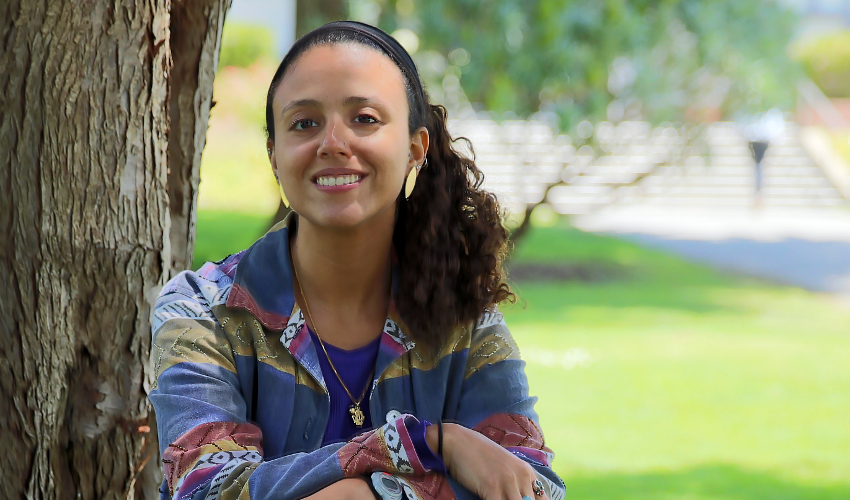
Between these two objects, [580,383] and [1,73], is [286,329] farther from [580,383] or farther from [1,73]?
[580,383]

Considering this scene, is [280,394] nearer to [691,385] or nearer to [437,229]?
[437,229]

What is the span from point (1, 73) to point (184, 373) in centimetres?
98

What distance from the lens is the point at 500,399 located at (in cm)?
200

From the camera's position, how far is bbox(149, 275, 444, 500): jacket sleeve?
1699mm

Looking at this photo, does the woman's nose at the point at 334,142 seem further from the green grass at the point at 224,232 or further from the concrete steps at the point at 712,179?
the concrete steps at the point at 712,179

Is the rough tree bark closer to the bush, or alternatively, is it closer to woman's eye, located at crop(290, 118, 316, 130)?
woman's eye, located at crop(290, 118, 316, 130)

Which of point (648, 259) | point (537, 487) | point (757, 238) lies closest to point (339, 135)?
point (537, 487)

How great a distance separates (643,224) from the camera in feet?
54.3

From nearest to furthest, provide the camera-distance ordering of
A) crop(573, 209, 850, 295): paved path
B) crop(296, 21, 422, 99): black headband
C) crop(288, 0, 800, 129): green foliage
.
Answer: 1. crop(296, 21, 422, 99): black headband
2. crop(288, 0, 800, 129): green foliage
3. crop(573, 209, 850, 295): paved path

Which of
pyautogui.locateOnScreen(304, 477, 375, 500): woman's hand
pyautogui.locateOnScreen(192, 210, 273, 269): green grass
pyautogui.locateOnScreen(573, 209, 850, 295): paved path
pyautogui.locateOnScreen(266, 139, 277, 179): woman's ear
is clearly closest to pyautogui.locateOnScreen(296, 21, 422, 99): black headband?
pyautogui.locateOnScreen(266, 139, 277, 179): woman's ear

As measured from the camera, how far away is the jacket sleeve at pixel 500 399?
194cm

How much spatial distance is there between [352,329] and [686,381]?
5.76 m

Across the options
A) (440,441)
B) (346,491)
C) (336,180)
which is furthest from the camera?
(336,180)

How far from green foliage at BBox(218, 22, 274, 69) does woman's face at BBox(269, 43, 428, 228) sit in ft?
60.0
